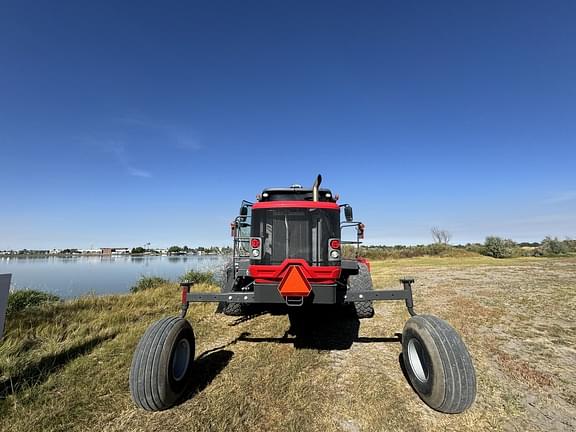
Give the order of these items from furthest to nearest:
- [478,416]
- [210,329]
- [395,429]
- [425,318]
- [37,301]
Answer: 1. [37,301]
2. [210,329]
3. [425,318]
4. [478,416]
5. [395,429]

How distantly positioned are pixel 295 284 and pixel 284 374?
1.13 metres

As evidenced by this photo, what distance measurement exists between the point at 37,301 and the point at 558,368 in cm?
1143

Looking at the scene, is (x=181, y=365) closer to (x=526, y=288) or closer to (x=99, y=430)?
(x=99, y=430)

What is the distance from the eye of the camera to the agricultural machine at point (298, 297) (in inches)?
105

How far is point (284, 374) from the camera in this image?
3.41 meters

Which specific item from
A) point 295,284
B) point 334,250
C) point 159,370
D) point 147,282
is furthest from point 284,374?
point 147,282

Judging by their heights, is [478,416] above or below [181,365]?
below

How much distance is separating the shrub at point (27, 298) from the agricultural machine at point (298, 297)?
636 centimetres

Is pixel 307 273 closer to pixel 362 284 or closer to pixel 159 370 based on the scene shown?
pixel 159 370

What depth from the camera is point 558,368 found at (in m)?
3.61

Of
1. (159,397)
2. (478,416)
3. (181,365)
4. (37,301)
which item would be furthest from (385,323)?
(37,301)

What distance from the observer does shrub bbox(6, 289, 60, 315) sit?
7.33 meters

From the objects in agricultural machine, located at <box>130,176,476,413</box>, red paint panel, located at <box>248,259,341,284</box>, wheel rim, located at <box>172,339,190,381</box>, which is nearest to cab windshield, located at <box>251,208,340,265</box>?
agricultural machine, located at <box>130,176,476,413</box>

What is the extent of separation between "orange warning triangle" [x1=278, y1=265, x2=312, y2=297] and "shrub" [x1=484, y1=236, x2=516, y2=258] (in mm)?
34148
